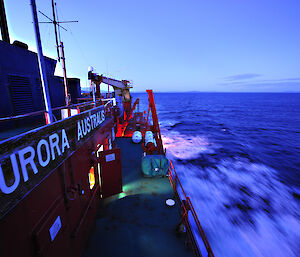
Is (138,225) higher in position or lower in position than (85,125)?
lower

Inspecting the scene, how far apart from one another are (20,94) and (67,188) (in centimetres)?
641

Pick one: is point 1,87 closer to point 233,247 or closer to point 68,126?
point 68,126

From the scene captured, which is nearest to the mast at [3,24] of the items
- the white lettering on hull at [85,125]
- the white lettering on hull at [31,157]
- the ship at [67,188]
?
the ship at [67,188]

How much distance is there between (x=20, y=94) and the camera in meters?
8.16

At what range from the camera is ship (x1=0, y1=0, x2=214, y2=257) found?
2930mm

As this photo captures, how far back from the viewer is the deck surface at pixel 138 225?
669 cm

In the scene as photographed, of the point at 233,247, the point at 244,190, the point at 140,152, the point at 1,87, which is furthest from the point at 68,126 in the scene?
the point at 244,190

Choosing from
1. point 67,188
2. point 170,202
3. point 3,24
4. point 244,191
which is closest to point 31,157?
point 67,188

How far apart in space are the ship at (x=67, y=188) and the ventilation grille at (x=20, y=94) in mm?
52

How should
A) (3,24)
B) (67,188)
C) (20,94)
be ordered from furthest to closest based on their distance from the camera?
(3,24), (20,94), (67,188)

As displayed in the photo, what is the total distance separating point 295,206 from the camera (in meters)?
15.5

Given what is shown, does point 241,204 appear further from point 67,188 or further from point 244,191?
point 67,188

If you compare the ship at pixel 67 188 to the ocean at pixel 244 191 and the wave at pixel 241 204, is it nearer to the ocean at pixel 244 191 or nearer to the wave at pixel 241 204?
the wave at pixel 241 204

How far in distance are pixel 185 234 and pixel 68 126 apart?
720 centimetres
